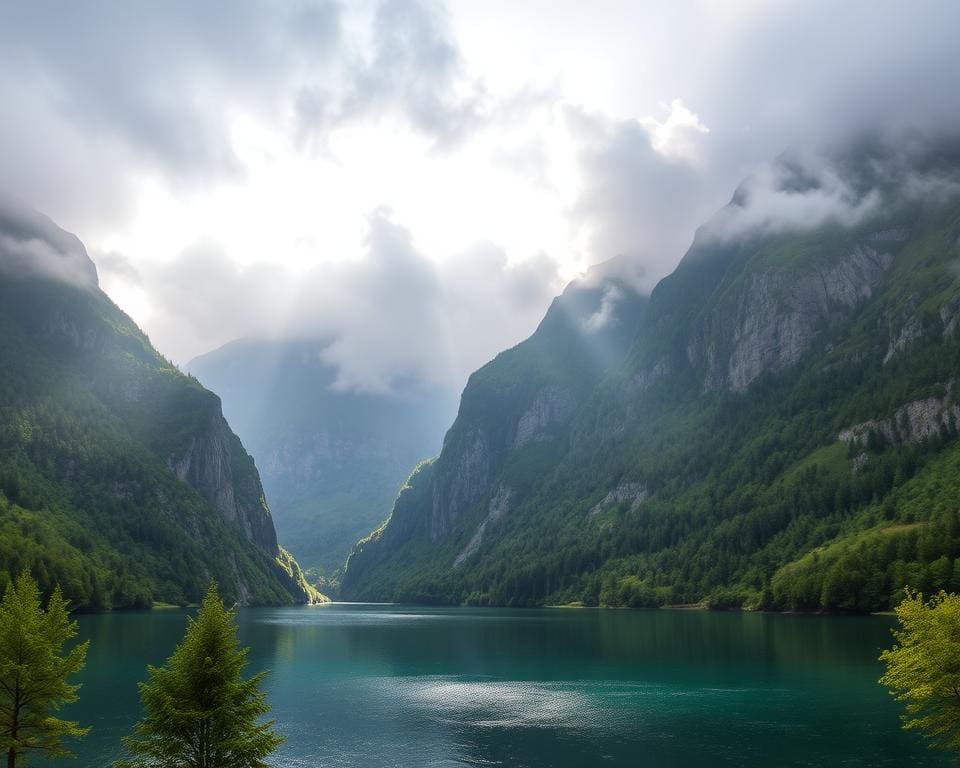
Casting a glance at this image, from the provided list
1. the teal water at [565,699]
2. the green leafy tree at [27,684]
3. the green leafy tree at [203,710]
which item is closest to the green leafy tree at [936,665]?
the teal water at [565,699]

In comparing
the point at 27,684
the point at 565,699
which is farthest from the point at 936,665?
the point at 27,684

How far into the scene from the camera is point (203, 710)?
33.7 metres

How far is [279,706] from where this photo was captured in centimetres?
7506

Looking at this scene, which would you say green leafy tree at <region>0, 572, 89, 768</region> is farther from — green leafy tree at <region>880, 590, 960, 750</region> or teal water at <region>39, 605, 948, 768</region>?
green leafy tree at <region>880, 590, 960, 750</region>

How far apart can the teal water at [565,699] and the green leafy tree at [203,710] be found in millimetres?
22449

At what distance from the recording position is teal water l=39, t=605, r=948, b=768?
184 feet

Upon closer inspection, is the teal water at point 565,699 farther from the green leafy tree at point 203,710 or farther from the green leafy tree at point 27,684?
the green leafy tree at point 203,710

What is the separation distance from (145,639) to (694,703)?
303 ft

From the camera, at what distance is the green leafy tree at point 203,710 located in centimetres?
3341

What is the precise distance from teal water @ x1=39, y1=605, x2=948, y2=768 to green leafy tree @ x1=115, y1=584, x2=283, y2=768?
884 inches

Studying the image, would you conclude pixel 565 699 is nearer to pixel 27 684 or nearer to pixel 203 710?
pixel 203 710

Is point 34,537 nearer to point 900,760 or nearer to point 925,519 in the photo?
point 900,760

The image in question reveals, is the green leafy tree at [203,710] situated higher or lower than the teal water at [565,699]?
higher

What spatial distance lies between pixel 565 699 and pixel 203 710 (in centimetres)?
5311
